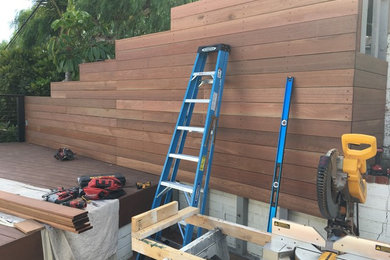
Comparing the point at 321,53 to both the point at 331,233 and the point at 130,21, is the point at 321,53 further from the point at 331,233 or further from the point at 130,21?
the point at 130,21

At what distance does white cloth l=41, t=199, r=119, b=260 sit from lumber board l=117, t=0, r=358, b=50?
202 centimetres

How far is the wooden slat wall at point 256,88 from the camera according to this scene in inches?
101

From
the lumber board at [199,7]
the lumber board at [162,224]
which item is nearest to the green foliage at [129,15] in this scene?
the lumber board at [199,7]

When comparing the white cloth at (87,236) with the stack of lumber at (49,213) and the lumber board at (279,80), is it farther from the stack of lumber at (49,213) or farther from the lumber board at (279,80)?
the lumber board at (279,80)

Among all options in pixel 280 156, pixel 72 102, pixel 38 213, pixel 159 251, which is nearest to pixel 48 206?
pixel 38 213

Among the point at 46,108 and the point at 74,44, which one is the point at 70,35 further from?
the point at 46,108

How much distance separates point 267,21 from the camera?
9.62 feet

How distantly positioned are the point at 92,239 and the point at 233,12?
8.57ft

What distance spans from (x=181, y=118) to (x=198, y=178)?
0.73m

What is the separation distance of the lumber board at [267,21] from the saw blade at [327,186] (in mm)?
1399

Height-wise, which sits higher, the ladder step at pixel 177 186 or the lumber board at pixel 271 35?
the lumber board at pixel 271 35

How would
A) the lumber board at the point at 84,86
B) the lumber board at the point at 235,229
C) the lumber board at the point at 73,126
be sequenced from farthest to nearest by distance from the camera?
the lumber board at the point at 73,126 → the lumber board at the point at 84,86 → the lumber board at the point at 235,229

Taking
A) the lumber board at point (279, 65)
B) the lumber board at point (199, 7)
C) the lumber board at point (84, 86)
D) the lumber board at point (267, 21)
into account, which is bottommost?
the lumber board at point (84, 86)

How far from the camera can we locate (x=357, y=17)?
241 centimetres
